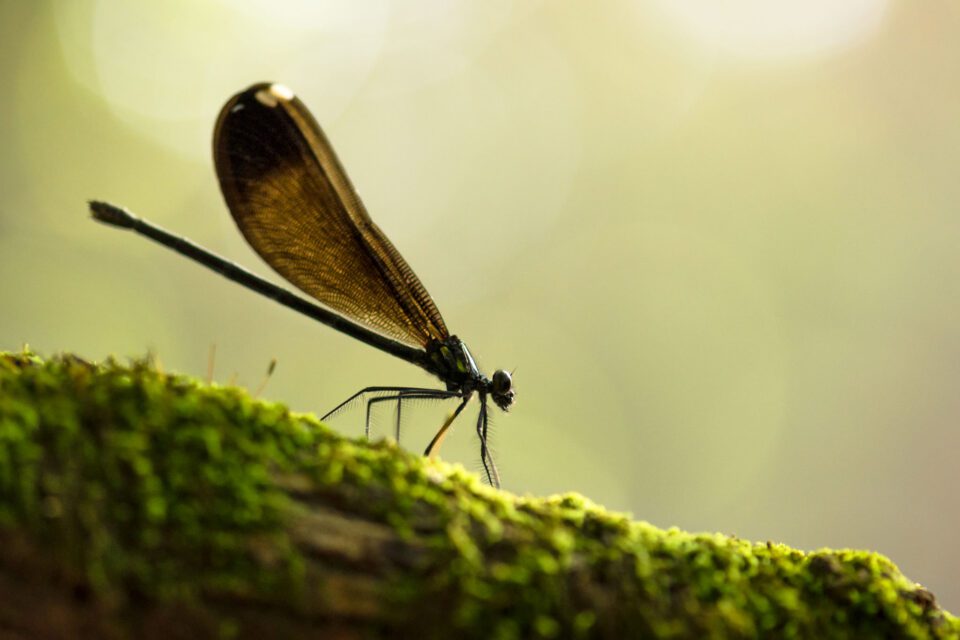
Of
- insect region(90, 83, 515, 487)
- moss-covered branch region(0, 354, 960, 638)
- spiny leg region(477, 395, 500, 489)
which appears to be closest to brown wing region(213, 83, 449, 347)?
insect region(90, 83, 515, 487)

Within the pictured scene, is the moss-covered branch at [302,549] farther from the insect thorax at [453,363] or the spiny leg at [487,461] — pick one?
the insect thorax at [453,363]

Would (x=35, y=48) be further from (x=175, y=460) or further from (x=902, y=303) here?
(x=902, y=303)

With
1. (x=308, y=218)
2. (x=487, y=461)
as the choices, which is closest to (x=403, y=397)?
(x=487, y=461)

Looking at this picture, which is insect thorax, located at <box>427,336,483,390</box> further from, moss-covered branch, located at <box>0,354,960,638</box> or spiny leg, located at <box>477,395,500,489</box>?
moss-covered branch, located at <box>0,354,960,638</box>

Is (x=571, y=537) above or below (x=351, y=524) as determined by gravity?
above

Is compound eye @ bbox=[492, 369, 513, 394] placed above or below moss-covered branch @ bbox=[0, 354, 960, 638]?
above

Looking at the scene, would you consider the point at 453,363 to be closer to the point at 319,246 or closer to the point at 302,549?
the point at 319,246

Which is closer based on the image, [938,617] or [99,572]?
[99,572]

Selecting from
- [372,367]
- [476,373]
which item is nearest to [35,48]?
[372,367]

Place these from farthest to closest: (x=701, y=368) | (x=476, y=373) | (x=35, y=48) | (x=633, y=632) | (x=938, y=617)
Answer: (x=701, y=368) → (x=35, y=48) → (x=476, y=373) → (x=938, y=617) → (x=633, y=632)
